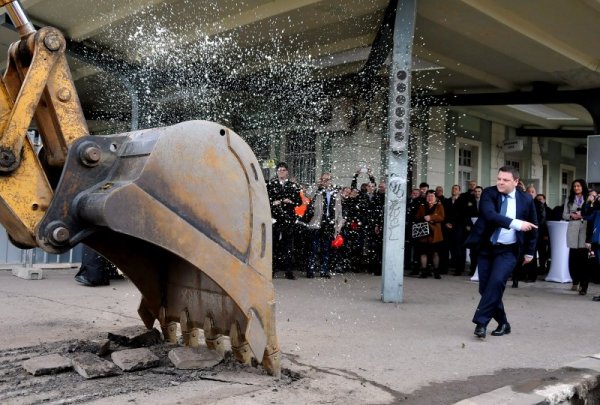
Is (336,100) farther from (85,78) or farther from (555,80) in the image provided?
(85,78)

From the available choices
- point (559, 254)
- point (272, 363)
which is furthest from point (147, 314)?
point (559, 254)

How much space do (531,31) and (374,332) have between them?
7455 mm

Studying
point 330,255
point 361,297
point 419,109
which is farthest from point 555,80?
point 361,297

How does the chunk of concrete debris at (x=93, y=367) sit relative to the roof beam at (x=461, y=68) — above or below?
below

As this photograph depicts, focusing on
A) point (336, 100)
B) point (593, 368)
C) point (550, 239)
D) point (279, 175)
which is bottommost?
point (593, 368)

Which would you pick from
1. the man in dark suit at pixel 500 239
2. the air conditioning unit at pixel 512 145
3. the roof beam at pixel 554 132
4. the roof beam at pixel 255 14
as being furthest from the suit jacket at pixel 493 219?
the roof beam at pixel 554 132

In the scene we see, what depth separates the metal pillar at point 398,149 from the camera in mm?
8742

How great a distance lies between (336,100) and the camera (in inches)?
551

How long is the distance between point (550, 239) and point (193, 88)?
28.4 ft

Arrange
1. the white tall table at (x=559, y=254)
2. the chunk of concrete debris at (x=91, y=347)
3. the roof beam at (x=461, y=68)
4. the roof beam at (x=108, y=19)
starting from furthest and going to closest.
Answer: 1. the roof beam at (x=461, y=68)
2. the white tall table at (x=559, y=254)
3. the roof beam at (x=108, y=19)
4. the chunk of concrete debris at (x=91, y=347)

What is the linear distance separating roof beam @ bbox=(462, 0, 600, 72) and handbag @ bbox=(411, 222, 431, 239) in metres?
4.10

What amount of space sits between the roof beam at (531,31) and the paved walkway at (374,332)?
183 inches

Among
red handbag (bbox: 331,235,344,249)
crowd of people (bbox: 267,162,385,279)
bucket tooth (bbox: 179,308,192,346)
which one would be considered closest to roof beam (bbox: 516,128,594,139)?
crowd of people (bbox: 267,162,385,279)

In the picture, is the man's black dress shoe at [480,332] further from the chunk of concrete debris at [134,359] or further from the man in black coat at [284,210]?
the man in black coat at [284,210]
